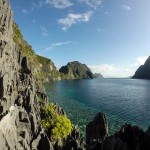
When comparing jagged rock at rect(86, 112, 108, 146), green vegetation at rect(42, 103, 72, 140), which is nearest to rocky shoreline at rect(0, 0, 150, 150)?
jagged rock at rect(86, 112, 108, 146)

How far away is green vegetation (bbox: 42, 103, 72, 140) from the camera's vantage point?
70.5m

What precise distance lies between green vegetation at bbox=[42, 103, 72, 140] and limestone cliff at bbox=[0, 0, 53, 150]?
10.8 ft

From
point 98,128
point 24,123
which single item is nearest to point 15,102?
point 24,123

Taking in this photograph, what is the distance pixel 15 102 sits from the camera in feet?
208

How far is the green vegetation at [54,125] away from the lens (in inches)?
2775

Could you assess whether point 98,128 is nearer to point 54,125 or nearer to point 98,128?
point 98,128

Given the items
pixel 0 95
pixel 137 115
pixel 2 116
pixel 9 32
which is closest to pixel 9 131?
pixel 2 116

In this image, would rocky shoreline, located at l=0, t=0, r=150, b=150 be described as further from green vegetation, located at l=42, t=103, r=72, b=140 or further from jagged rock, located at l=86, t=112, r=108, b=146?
green vegetation, located at l=42, t=103, r=72, b=140

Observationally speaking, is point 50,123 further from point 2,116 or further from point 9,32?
point 9,32

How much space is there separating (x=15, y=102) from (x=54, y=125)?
1514cm

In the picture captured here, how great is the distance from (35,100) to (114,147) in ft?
119

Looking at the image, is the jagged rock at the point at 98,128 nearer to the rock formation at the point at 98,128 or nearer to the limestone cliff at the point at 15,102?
the rock formation at the point at 98,128

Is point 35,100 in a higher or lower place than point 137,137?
higher

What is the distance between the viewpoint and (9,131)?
49250mm
